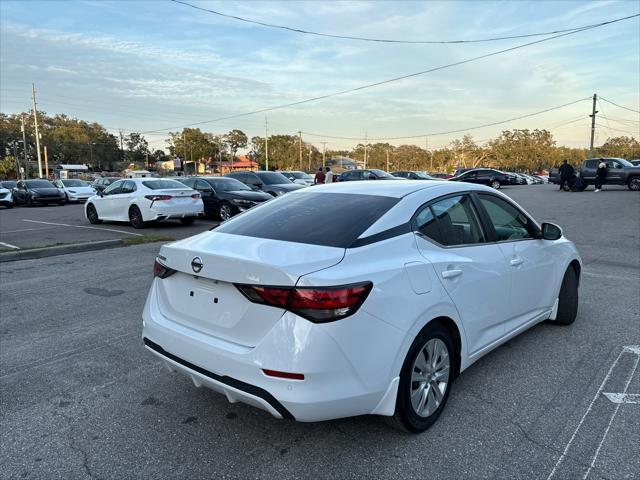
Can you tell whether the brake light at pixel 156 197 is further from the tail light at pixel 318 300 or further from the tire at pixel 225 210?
the tail light at pixel 318 300

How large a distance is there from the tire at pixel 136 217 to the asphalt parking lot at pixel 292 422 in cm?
866

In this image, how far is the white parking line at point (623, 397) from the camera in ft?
10.8

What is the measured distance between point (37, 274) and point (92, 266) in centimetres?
82

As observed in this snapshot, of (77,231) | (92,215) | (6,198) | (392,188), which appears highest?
(392,188)

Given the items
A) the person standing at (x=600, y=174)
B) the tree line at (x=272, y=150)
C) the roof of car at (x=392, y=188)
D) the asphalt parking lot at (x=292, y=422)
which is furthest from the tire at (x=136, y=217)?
the tree line at (x=272, y=150)

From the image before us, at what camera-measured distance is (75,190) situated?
92.0 ft

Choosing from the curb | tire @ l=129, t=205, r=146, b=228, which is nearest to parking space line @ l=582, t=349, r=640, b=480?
the curb

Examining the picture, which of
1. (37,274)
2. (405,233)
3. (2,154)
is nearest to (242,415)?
(405,233)

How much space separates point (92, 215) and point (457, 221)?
14275mm

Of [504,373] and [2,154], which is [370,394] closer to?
[504,373]

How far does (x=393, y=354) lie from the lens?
102 inches

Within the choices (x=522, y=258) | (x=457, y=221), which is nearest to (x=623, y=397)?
(x=522, y=258)

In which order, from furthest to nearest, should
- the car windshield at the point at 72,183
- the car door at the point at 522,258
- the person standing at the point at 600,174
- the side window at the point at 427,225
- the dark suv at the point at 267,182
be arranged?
1. the car windshield at the point at 72,183
2. the person standing at the point at 600,174
3. the dark suv at the point at 267,182
4. the car door at the point at 522,258
5. the side window at the point at 427,225

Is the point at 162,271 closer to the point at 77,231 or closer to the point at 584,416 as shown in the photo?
the point at 584,416
